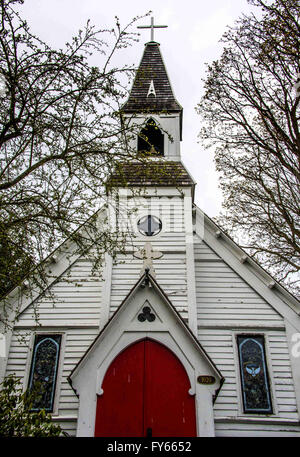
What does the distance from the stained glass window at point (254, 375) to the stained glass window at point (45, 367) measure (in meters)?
4.17

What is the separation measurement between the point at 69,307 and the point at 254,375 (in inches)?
180

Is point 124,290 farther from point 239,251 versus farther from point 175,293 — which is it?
point 239,251

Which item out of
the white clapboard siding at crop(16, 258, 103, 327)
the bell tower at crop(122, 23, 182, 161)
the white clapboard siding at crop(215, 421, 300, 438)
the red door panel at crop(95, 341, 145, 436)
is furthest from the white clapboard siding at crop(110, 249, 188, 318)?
the bell tower at crop(122, 23, 182, 161)

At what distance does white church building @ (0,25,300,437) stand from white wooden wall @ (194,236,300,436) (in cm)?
2

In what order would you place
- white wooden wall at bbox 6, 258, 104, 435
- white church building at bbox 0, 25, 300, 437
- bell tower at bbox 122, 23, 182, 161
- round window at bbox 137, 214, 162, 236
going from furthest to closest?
bell tower at bbox 122, 23, 182, 161 → round window at bbox 137, 214, 162, 236 → white wooden wall at bbox 6, 258, 104, 435 → white church building at bbox 0, 25, 300, 437

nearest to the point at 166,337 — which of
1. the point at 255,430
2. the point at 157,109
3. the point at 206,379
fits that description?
the point at 206,379

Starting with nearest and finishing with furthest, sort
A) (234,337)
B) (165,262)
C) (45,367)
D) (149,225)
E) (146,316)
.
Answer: (146,316) → (45,367) → (234,337) → (165,262) → (149,225)

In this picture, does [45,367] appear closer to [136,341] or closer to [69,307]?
[69,307]

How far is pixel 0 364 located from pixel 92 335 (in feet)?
6.95

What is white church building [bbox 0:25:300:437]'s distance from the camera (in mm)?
8312

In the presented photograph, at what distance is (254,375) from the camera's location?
9.52 meters

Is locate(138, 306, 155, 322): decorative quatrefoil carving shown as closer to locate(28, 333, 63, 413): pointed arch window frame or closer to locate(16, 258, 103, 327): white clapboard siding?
locate(16, 258, 103, 327): white clapboard siding

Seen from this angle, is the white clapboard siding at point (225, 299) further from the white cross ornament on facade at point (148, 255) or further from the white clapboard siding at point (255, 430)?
the white clapboard siding at point (255, 430)

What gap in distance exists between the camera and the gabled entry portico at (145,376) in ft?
26.8
